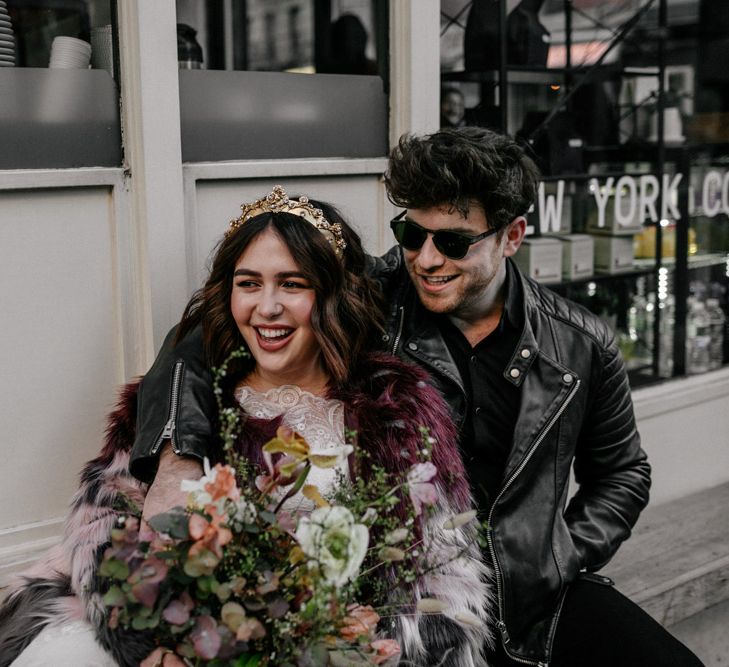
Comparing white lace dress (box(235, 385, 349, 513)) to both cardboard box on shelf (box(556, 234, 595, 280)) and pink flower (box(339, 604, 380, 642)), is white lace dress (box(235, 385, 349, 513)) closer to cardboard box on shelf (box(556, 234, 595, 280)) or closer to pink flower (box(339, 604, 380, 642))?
pink flower (box(339, 604, 380, 642))

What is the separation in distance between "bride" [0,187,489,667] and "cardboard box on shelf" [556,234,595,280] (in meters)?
1.94

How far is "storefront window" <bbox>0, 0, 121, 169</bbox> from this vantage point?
2902 mm

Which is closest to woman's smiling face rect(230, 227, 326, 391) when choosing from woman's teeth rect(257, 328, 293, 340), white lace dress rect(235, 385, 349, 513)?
woman's teeth rect(257, 328, 293, 340)

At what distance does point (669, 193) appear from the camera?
16.1 feet

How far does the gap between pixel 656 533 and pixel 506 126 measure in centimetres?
190

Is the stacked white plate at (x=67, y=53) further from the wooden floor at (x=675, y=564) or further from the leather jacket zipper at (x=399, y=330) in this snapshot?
the wooden floor at (x=675, y=564)

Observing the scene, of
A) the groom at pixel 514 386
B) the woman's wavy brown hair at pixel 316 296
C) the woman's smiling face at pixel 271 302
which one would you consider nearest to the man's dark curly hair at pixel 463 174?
the groom at pixel 514 386

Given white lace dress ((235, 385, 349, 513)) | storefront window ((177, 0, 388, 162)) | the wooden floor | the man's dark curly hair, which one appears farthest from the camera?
the wooden floor

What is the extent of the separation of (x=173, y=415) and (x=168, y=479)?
0.16 meters

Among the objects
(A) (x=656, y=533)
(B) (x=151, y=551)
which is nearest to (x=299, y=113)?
(B) (x=151, y=551)

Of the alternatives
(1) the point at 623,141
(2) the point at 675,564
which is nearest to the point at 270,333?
(2) the point at 675,564

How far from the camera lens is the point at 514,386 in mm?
2809

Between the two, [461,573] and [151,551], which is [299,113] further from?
[151,551]

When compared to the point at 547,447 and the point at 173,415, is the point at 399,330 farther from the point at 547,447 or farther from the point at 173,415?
the point at 173,415
